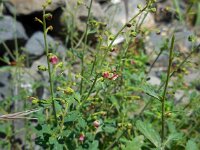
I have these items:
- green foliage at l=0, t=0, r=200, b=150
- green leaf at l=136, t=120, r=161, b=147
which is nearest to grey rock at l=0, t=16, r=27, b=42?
green foliage at l=0, t=0, r=200, b=150

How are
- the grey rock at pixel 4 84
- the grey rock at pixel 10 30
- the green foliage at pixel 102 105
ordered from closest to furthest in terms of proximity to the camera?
the green foliage at pixel 102 105
the grey rock at pixel 4 84
the grey rock at pixel 10 30

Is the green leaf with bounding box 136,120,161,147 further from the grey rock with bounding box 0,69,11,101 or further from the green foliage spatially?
the grey rock with bounding box 0,69,11,101

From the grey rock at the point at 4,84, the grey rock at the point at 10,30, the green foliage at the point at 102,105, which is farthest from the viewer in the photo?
the grey rock at the point at 10,30

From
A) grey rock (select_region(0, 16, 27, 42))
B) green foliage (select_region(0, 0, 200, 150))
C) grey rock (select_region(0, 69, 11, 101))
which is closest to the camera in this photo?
green foliage (select_region(0, 0, 200, 150))

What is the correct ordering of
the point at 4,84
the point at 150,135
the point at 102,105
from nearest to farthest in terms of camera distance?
the point at 150,135, the point at 102,105, the point at 4,84

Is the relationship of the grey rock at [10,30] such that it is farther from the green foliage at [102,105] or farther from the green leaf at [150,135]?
the green leaf at [150,135]

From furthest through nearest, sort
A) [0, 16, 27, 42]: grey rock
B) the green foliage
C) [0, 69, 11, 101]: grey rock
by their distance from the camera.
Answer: [0, 16, 27, 42]: grey rock, [0, 69, 11, 101]: grey rock, the green foliage

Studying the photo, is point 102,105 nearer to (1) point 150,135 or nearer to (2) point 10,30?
(1) point 150,135

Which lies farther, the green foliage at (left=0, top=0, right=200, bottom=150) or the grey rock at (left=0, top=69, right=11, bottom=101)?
the grey rock at (left=0, top=69, right=11, bottom=101)

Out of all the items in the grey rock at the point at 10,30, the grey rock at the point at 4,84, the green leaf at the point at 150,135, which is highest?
the grey rock at the point at 10,30

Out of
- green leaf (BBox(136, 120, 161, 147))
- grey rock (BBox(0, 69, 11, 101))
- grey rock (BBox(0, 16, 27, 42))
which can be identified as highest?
grey rock (BBox(0, 16, 27, 42))

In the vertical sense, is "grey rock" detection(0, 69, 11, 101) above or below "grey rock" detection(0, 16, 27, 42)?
below

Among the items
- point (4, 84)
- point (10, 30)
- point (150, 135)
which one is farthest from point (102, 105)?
point (10, 30)

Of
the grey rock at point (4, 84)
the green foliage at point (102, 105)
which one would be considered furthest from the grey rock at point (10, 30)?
the green foliage at point (102, 105)
